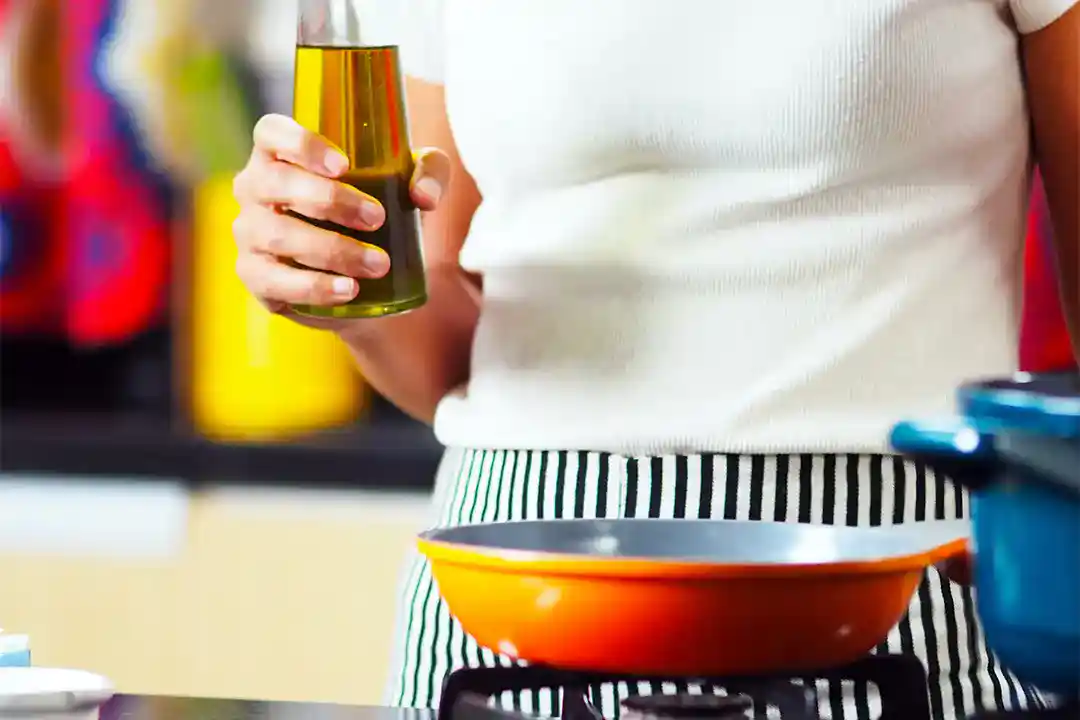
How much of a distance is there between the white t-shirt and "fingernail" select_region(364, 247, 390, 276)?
14cm

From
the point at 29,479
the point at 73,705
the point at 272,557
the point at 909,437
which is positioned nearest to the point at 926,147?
the point at 909,437

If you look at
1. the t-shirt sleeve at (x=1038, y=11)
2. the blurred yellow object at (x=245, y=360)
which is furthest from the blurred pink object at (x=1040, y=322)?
the blurred yellow object at (x=245, y=360)

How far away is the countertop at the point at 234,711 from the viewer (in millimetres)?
781

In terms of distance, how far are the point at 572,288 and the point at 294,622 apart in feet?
3.36

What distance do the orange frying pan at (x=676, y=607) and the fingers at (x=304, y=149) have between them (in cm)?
29

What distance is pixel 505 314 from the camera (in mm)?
1066

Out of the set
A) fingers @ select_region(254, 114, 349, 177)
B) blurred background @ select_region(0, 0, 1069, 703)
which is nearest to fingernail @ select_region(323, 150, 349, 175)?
fingers @ select_region(254, 114, 349, 177)

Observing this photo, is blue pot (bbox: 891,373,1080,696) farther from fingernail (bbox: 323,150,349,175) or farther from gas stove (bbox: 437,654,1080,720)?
fingernail (bbox: 323,150,349,175)

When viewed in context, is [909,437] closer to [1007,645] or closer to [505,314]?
[1007,645]

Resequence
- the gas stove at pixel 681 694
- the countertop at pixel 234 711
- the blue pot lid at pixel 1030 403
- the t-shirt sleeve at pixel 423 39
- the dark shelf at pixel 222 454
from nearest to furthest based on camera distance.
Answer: the blue pot lid at pixel 1030 403 < the gas stove at pixel 681 694 < the countertop at pixel 234 711 < the t-shirt sleeve at pixel 423 39 < the dark shelf at pixel 222 454

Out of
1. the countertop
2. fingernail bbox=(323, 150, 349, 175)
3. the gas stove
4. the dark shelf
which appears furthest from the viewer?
the dark shelf

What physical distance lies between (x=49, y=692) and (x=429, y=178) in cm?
37

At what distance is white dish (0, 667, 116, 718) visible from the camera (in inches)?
28.2

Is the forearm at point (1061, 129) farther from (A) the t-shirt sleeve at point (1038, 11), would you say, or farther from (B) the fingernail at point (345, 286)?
(B) the fingernail at point (345, 286)
